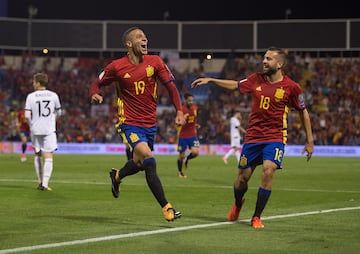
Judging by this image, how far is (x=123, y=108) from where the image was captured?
11797 mm

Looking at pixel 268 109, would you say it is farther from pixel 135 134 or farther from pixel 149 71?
pixel 135 134

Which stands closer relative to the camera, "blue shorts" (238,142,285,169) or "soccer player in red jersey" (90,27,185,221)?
"blue shorts" (238,142,285,169)

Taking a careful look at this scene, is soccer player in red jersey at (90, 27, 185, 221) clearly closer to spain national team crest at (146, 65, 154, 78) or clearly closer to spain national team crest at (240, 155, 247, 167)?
spain national team crest at (146, 65, 154, 78)

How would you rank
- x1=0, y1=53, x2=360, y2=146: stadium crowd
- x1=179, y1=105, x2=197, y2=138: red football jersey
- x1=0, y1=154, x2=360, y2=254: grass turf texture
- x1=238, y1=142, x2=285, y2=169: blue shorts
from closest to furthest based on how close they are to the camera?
x1=0, y1=154, x2=360, y2=254: grass turf texture < x1=238, y1=142, x2=285, y2=169: blue shorts < x1=179, y1=105, x2=197, y2=138: red football jersey < x1=0, y1=53, x2=360, y2=146: stadium crowd

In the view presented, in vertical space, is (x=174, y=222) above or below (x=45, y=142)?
below

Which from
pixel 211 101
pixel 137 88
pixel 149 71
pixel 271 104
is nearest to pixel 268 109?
pixel 271 104

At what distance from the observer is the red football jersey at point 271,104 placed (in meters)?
11.5

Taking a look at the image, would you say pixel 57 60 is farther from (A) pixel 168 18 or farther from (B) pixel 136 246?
(B) pixel 136 246

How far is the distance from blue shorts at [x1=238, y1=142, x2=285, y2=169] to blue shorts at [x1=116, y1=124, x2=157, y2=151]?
1378 millimetres

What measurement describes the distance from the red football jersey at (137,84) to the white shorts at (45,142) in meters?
6.21

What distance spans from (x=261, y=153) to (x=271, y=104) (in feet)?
2.34

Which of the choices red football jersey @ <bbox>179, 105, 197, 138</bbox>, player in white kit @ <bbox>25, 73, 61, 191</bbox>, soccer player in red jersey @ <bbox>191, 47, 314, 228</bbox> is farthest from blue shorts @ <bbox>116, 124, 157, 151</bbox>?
red football jersey @ <bbox>179, 105, 197, 138</bbox>

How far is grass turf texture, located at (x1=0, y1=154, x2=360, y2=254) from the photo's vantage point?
926 centimetres

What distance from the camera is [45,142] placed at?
1777 cm
